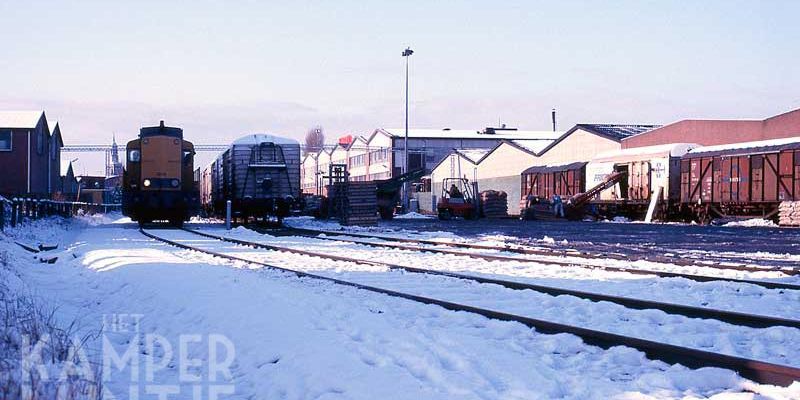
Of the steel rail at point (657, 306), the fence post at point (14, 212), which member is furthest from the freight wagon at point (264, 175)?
the steel rail at point (657, 306)

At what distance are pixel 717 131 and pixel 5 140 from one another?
43842mm

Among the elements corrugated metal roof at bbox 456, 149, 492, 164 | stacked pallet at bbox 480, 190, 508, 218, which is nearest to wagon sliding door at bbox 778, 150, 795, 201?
stacked pallet at bbox 480, 190, 508, 218

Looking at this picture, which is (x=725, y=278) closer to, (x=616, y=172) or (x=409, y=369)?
(x=409, y=369)

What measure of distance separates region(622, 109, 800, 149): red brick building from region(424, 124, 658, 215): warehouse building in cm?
194

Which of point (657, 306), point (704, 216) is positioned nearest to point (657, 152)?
point (704, 216)

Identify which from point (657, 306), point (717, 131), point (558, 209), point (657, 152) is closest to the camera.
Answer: point (657, 306)

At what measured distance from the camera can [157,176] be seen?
28.2 m

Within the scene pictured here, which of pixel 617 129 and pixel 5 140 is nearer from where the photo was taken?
pixel 5 140

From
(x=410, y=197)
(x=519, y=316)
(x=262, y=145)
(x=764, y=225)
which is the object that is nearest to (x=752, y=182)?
(x=764, y=225)

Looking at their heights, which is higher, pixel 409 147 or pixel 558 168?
pixel 409 147

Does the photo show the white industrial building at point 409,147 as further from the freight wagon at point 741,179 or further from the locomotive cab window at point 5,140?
the freight wagon at point 741,179

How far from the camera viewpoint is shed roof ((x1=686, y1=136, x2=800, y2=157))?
1191 inches

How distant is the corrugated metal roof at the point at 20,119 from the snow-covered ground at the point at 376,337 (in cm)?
4051

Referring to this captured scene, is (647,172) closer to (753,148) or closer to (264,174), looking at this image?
(753,148)
